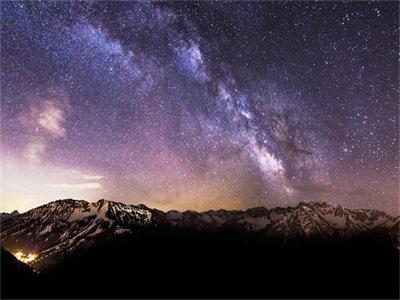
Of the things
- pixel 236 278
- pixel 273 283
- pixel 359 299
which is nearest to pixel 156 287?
pixel 236 278

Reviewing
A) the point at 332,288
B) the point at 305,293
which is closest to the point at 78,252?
the point at 305,293

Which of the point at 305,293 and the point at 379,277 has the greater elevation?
the point at 379,277

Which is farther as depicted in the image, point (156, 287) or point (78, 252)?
point (78, 252)

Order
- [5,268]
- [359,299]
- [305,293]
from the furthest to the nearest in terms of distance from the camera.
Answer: [305,293]
[359,299]
[5,268]

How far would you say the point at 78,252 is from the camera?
194250 millimetres

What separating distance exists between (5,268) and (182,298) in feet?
364

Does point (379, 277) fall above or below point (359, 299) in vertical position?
above

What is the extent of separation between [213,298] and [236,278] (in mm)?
50980

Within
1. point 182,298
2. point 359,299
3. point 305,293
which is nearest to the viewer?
point 182,298

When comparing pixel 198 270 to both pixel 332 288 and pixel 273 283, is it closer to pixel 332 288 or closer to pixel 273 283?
pixel 273 283

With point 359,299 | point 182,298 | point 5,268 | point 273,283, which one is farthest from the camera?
point 273,283

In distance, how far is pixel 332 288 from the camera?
177125 millimetres

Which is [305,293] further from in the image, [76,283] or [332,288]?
[76,283]

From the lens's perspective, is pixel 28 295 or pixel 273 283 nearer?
pixel 28 295
